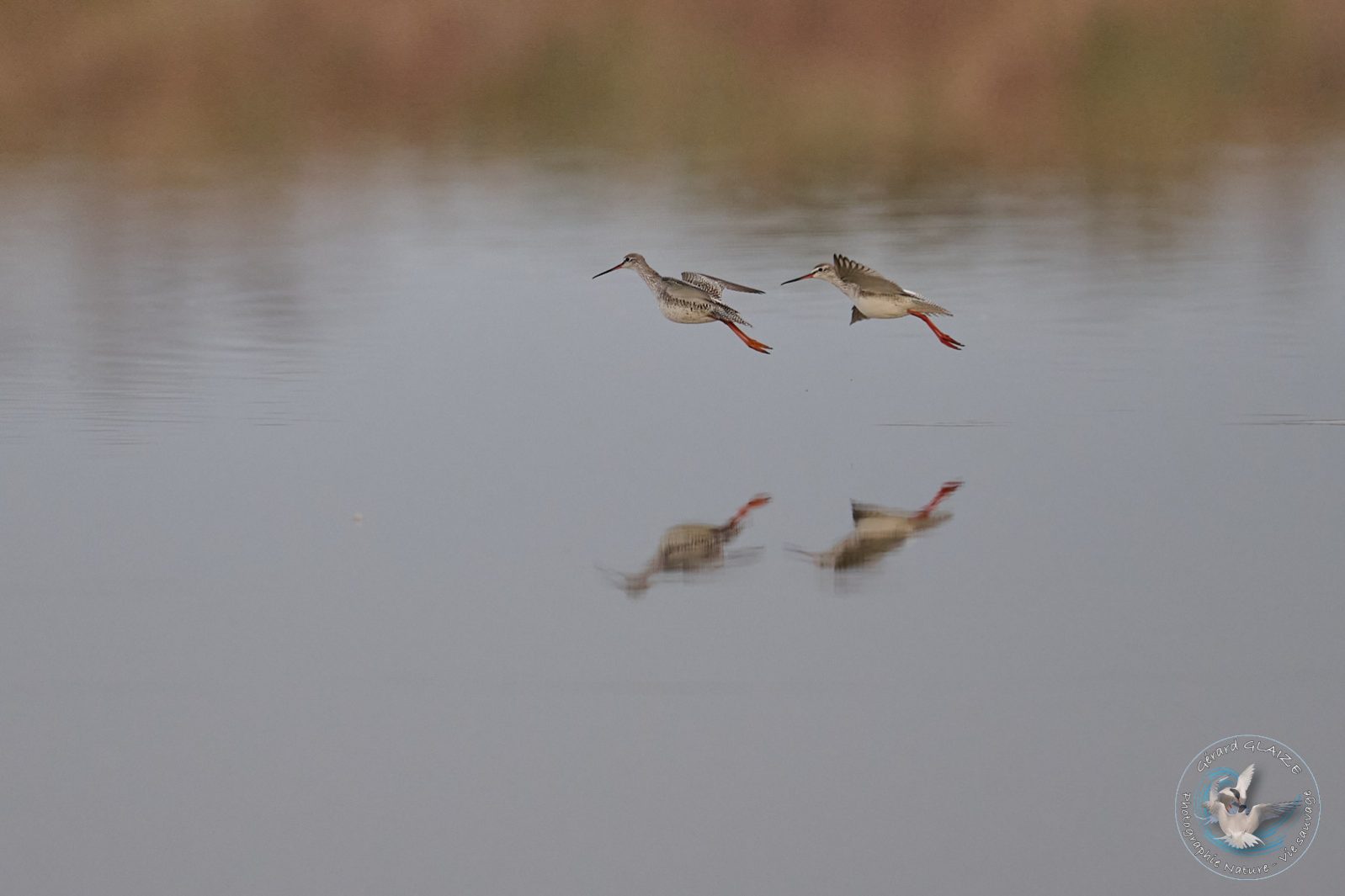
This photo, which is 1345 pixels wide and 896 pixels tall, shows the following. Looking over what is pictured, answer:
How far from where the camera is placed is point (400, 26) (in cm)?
3108

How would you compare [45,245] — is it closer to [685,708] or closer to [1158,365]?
[1158,365]

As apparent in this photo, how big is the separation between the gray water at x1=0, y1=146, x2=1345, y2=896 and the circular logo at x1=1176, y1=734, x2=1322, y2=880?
8cm

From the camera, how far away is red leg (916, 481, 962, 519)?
27.6ft

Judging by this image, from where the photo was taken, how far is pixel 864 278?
451 inches

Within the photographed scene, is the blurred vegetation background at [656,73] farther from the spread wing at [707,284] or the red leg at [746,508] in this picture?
the red leg at [746,508]

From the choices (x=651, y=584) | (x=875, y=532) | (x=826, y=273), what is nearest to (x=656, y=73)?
(x=826, y=273)

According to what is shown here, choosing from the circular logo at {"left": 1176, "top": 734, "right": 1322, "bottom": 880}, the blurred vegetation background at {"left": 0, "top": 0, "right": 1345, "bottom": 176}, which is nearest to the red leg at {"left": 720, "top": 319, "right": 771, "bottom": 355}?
the circular logo at {"left": 1176, "top": 734, "right": 1322, "bottom": 880}

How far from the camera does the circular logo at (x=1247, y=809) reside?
214 inches

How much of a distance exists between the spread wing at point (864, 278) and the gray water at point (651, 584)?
481 millimetres

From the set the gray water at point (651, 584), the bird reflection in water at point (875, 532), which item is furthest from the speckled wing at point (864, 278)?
the bird reflection in water at point (875, 532)

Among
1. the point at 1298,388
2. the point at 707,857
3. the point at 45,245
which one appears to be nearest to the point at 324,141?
the point at 45,245

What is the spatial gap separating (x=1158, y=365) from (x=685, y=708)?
5652 millimetres

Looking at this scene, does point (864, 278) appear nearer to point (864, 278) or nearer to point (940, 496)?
point (864, 278)

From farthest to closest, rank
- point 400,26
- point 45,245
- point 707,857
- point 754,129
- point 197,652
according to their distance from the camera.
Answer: point 400,26 < point 754,129 < point 45,245 < point 197,652 < point 707,857
